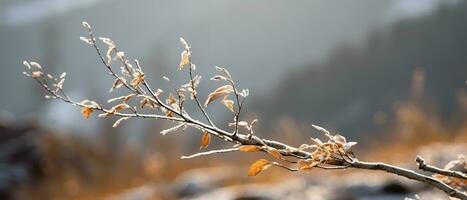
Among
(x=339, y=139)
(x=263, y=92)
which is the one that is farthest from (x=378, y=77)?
(x=339, y=139)

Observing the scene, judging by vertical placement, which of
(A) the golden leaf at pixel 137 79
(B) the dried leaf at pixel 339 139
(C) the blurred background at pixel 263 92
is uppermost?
(C) the blurred background at pixel 263 92

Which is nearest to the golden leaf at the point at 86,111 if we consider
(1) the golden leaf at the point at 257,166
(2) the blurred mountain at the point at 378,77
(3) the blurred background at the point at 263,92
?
(1) the golden leaf at the point at 257,166

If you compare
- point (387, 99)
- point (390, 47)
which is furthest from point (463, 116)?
point (390, 47)

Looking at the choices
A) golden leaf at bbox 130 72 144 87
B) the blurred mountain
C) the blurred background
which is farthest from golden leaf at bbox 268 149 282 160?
the blurred mountain

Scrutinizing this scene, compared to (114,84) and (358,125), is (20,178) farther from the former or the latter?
(114,84)

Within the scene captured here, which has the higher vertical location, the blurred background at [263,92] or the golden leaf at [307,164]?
the blurred background at [263,92]

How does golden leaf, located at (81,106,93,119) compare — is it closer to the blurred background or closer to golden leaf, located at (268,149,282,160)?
golden leaf, located at (268,149,282,160)

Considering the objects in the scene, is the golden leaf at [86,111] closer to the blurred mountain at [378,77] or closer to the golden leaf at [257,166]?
the golden leaf at [257,166]
